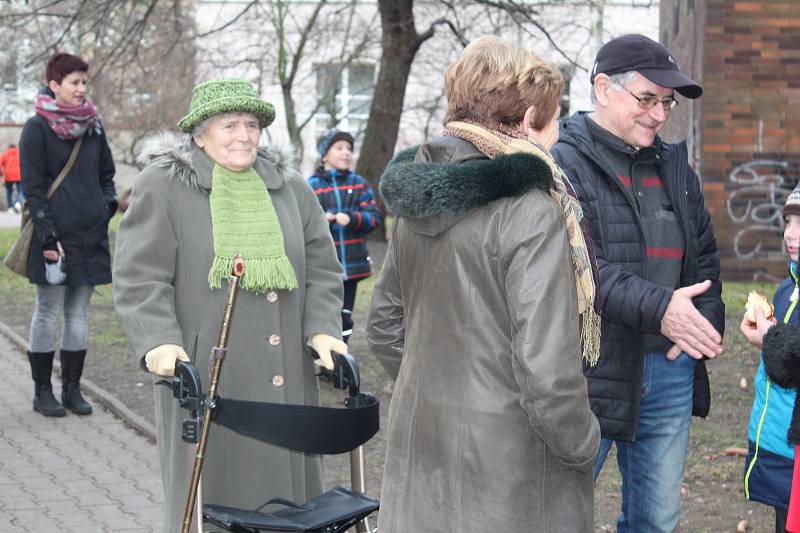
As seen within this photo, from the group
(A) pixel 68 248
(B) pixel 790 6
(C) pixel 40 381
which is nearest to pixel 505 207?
(A) pixel 68 248

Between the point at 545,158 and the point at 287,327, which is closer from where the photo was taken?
the point at 545,158

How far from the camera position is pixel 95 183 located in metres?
7.19

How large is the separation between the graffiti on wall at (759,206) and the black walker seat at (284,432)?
9544 millimetres

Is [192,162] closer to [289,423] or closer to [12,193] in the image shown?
[289,423]

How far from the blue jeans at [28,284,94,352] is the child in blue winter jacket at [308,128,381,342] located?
1.62 meters

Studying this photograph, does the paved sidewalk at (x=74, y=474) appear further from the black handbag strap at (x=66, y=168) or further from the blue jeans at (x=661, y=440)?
the blue jeans at (x=661, y=440)

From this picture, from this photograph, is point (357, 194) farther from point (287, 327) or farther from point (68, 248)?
point (287, 327)

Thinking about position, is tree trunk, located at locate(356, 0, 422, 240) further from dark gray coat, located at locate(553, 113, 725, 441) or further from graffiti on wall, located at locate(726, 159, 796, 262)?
dark gray coat, located at locate(553, 113, 725, 441)

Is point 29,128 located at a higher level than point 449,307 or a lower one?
higher

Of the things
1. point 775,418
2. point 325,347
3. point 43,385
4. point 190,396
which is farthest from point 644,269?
point 43,385

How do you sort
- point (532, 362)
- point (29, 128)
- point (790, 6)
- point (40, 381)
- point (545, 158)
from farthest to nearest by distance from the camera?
1. point (790, 6)
2. point (40, 381)
3. point (29, 128)
4. point (545, 158)
5. point (532, 362)

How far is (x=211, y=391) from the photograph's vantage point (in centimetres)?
379

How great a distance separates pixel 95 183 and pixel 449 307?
4600 millimetres

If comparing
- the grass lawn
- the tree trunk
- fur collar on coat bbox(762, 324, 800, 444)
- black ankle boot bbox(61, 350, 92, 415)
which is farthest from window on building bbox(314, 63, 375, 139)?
fur collar on coat bbox(762, 324, 800, 444)
